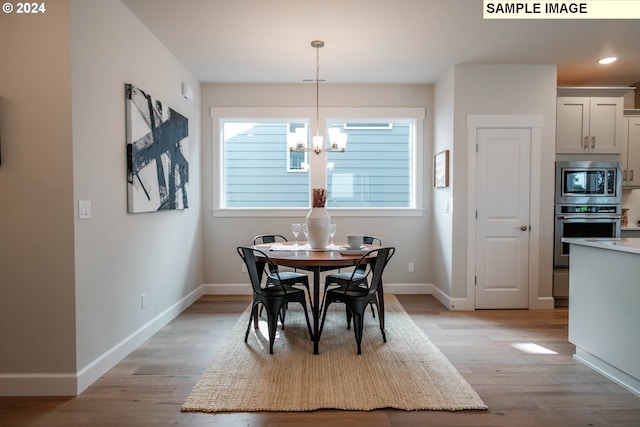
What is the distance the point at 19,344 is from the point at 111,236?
826 millimetres

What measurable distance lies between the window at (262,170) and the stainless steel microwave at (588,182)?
118 inches

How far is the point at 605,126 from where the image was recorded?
428 cm

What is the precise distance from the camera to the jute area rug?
2230 mm

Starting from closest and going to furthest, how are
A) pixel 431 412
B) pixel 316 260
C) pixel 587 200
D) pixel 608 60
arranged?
pixel 431 412, pixel 316 260, pixel 608 60, pixel 587 200

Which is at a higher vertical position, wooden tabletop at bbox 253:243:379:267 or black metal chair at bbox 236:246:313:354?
wooden tabletop at bbox 253:243:379:267

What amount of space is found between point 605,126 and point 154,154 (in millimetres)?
4778

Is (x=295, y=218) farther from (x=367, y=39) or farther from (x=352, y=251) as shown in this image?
(x=367, y=39)

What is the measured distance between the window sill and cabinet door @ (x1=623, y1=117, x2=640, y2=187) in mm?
2420

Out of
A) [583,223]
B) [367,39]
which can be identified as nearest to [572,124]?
[583,223]

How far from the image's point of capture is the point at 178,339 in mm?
3311

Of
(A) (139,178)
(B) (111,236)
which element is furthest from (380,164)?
(B) (111,236)

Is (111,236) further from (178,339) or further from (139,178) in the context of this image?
(178,339)

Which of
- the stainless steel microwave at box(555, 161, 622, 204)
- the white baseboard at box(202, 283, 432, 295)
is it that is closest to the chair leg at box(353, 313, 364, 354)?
the white baseboard at box(202, 283, 432, 295)

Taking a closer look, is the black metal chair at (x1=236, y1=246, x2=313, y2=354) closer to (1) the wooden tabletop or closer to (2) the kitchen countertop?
(1) the wooden tabletop
